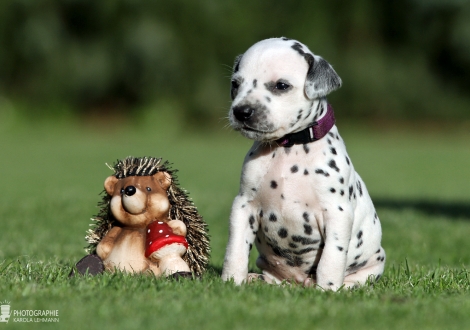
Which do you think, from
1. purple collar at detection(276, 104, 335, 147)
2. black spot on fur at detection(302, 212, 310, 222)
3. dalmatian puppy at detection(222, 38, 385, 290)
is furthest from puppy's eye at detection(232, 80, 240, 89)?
black spot on fur at detection(302, 212, 310, 222)

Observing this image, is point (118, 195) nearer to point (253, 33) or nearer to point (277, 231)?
point (277, 231)

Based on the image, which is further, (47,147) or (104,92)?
(104,92)

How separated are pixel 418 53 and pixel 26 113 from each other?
18.0 metres

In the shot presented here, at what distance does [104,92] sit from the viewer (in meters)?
31.5

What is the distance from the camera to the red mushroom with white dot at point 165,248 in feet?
16.0

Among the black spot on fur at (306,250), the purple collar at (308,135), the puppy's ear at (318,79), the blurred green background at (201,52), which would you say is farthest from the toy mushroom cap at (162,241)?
the blurred green background at (201,52)

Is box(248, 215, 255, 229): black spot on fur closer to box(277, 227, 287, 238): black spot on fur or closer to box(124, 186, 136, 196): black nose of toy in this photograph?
box(277, 227, 287, 238): black spot on fur

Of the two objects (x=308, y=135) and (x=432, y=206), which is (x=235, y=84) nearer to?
(x=308, y=135)

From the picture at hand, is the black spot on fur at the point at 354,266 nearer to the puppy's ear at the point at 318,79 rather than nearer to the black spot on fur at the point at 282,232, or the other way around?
the black spot on fur at the point at 282,232

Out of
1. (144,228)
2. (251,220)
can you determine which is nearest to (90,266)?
(144,228)

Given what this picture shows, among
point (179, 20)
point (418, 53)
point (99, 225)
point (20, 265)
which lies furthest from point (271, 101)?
point (418, 53)

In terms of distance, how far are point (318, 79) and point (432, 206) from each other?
814 cm

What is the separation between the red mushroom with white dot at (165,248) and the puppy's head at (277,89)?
884mm

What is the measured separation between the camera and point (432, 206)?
12281mm
